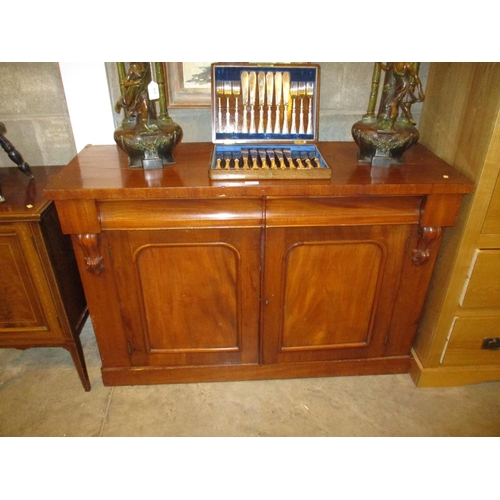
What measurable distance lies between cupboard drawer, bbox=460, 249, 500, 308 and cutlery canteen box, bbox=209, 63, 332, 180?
72cm

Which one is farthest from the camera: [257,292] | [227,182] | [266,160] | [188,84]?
[188,84]

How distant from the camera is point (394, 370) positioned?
1812 mm

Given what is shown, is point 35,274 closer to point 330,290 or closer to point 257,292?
point 257,292

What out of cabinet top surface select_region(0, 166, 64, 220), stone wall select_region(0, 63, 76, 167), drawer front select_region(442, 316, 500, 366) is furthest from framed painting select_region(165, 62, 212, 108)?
drawer front select_region(442, 316, 500, 366)

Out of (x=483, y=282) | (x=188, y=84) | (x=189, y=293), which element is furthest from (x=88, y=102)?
Answer: (x=483, y=282)

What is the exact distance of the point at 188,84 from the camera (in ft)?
5.41

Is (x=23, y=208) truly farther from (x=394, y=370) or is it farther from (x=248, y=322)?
(x=394, y=370)

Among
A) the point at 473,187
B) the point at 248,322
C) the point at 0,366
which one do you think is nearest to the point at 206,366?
the point at 248,322

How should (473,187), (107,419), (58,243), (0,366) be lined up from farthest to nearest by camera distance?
(0,366) → (107,419) → (58,243) → (473,187)

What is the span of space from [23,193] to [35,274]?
31 cm

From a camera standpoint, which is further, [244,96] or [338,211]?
[244,96]

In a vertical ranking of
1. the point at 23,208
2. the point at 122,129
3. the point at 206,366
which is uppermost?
the point at 122,129

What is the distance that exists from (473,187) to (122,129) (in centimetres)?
123

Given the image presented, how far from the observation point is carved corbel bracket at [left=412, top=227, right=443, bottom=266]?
141 centimetres
